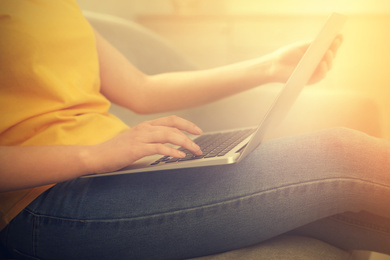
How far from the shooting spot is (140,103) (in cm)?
85

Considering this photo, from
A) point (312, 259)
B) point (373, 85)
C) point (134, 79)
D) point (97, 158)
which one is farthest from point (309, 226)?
point (373, 85)

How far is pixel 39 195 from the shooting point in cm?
56

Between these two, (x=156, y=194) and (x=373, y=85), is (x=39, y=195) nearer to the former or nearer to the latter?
(x=156, y=194)

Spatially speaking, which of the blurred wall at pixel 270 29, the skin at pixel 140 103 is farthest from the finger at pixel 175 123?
the blurred wall at pixel 270 29

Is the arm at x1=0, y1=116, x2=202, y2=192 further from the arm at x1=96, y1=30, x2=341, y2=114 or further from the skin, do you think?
the arm at x1=96, y1=30, x2=341, y2=114

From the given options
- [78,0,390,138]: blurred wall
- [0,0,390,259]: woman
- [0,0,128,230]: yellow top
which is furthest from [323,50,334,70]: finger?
[78,0,390,138]: blurred wall

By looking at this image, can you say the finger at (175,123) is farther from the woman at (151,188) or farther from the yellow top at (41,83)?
the yellow top at (41,83)

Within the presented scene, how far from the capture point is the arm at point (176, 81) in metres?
0.81

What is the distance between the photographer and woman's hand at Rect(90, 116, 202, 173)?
1.68 ft

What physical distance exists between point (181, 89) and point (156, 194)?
0.38m

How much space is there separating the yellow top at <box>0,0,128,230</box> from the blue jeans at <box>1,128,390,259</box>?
82mm

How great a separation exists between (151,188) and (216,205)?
10cm

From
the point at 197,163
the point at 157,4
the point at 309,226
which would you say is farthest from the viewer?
the point at 157,4

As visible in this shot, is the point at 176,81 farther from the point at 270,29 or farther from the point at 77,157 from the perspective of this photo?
the point at 270,29
